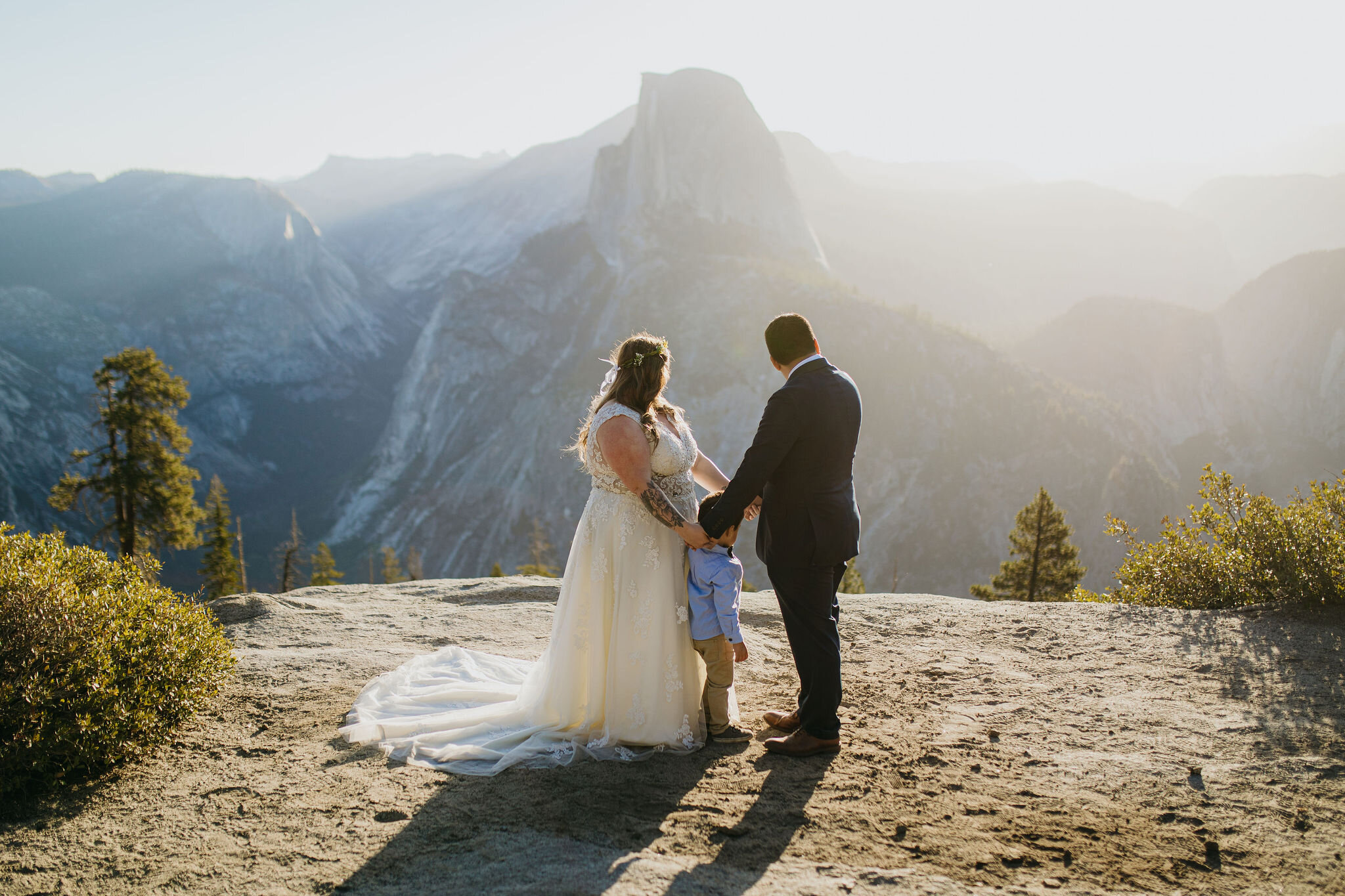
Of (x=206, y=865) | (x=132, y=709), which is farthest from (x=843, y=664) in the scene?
(x=132, y=709)

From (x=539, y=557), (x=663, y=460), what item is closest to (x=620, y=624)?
(x=663, y=460)

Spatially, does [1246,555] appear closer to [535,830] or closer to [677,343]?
[535,830]

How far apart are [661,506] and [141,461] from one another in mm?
23486

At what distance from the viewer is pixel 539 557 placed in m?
45.9

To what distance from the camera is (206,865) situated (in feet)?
11.4

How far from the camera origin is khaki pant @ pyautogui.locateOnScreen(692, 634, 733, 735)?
15.6 feet

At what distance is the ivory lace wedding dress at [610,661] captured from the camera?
185 inches

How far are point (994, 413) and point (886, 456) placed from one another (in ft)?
30.2

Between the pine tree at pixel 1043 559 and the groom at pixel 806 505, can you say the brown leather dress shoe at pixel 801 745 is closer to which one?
the groom at pixel 806 505

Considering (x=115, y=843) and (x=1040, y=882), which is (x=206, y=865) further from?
(x=1040, y=882)

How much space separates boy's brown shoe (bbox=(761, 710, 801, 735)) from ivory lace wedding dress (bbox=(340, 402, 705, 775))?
1.92ft

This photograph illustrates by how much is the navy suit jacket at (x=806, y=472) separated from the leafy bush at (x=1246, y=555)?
5.02 m

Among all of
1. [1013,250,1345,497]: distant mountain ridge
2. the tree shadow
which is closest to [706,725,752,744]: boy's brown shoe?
the tree shadow

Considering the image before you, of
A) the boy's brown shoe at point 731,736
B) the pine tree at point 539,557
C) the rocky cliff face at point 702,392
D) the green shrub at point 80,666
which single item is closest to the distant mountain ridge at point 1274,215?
the rocky cliff face at point 702,392
